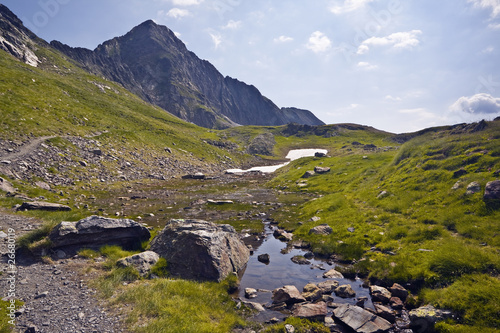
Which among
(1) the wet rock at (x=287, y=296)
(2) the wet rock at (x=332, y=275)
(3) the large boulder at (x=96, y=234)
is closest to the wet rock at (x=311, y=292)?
(1) the wet rock at (x=287, y=296)

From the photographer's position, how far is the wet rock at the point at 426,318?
A: 10992mm

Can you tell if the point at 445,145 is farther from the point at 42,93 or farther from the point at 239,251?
the point at 42,93

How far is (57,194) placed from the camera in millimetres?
29688

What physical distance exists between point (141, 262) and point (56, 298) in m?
4.59

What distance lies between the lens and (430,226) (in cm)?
1945

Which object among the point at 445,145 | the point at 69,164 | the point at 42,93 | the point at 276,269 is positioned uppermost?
the point at 42,93

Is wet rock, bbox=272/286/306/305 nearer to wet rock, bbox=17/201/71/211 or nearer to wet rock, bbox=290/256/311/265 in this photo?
wet rock, bbox=290/256/311/265

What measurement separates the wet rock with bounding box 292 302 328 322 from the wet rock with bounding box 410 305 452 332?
4.04 metres

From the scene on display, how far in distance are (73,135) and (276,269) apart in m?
53.9

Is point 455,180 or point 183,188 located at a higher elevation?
point 455,180

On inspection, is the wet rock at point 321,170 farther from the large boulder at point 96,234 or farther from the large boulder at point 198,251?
the large boulder at point 96,234

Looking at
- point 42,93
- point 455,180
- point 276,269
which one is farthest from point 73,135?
point 455,180

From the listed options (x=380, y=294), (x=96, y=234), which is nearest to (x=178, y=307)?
(x=96, y=234)

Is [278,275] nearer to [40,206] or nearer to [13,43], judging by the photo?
[40,206]
